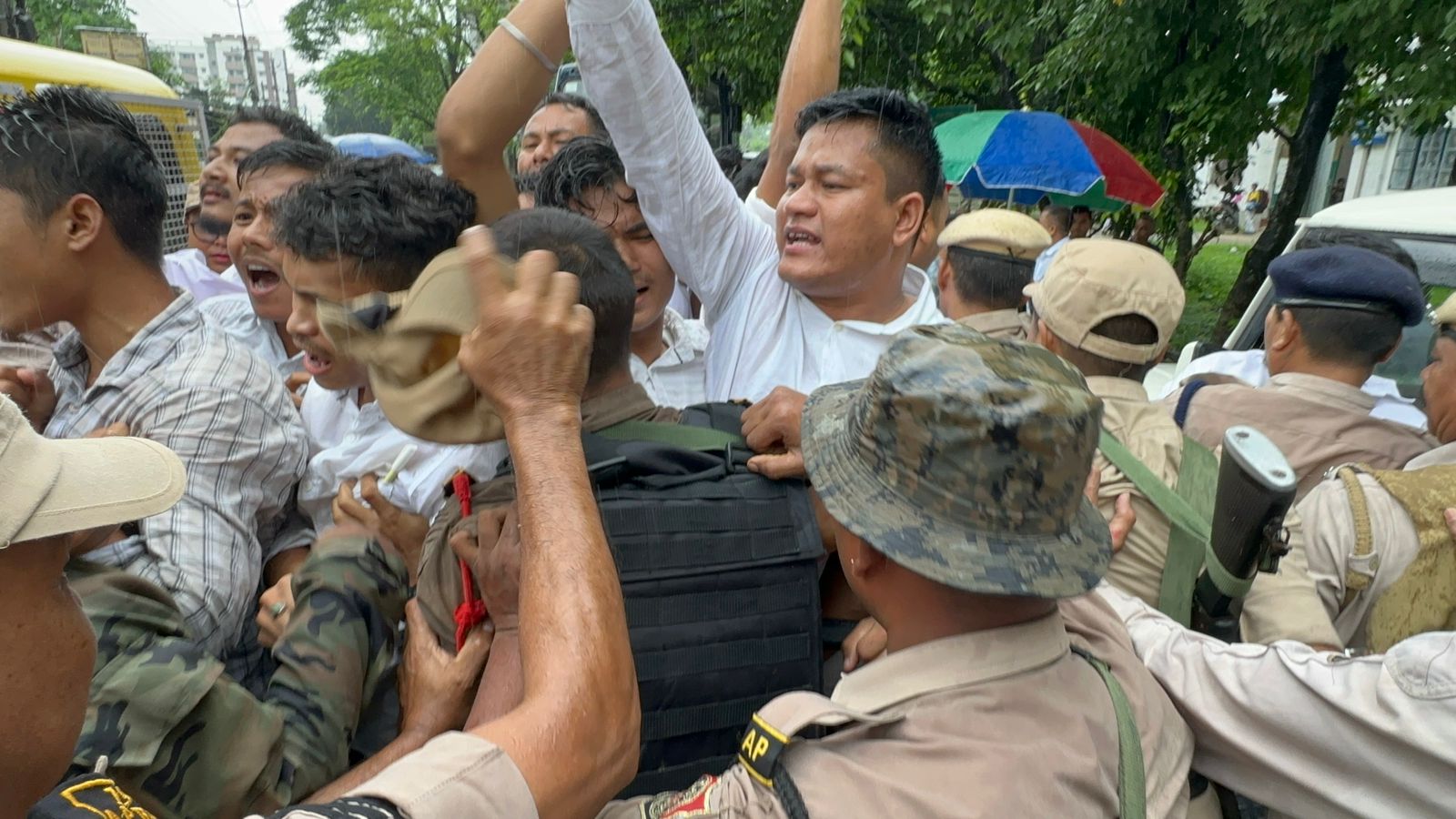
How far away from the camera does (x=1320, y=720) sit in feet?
4.70

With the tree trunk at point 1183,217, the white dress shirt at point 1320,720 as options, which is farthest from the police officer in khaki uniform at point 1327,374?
the tree trunk at point 1183,217

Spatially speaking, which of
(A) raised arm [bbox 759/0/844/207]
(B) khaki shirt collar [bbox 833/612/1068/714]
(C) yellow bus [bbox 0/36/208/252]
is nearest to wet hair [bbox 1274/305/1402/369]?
(A) raised arm [bbox 759/0/844/207]

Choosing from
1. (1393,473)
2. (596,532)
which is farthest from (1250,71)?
(596,532)

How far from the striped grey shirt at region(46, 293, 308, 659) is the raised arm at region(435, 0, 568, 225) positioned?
753 mm

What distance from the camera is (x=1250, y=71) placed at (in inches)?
330

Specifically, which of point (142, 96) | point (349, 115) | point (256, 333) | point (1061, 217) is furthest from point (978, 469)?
point (349, 115)

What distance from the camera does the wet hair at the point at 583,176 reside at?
259 centimetres

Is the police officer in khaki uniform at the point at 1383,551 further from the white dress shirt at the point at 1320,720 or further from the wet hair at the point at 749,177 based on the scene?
the wet hair at the point at 749,177

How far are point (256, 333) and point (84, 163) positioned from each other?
3.73ft

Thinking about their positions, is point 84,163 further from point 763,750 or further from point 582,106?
point 582,106

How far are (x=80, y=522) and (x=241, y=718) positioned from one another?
16.5 inches

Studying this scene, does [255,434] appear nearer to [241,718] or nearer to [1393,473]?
[241,718]

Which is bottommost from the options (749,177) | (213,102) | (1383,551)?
(1383,551)

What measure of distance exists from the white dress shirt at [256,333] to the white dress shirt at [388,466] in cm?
89
